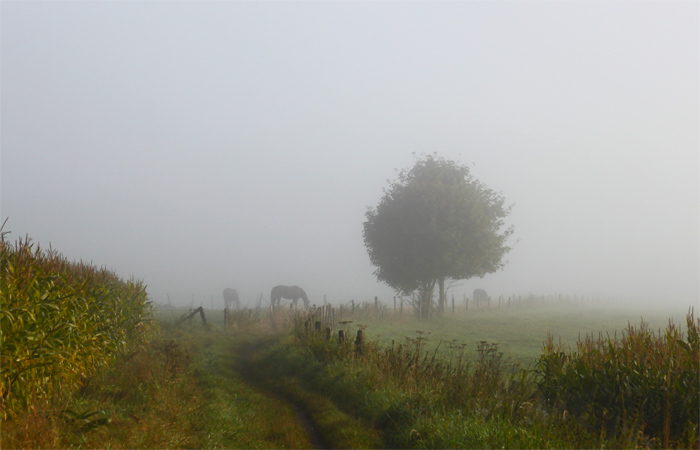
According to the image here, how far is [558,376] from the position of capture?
29.8 feet

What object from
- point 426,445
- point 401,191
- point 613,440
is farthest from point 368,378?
point 401,191

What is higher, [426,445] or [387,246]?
[387,246]

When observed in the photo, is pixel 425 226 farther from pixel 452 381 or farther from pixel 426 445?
pixel 426 445

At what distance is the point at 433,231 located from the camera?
3388 centimetres

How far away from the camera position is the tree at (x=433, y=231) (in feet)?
113

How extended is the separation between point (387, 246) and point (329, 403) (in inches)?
1038

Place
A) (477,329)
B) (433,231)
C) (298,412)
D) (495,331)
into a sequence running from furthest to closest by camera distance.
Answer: (433,231) < (477,329) < (495,331) < (298,412)

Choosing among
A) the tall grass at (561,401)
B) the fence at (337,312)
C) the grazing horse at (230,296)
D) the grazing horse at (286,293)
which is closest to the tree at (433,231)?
the fence at (337,312)

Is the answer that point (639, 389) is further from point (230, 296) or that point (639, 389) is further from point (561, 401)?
point (230, 296)

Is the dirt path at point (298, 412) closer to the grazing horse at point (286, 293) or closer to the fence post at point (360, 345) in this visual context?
the fence post at point (360, 345)

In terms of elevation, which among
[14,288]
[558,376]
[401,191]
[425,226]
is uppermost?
[401,191]

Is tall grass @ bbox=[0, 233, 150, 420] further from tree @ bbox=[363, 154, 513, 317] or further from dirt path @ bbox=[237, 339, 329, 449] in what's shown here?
tree @ bbox=[363, 154, 513, 317]

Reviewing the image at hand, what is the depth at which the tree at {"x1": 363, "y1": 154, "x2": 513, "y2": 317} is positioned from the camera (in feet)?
113

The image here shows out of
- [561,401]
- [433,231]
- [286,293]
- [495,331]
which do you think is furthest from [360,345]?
[286,293]
